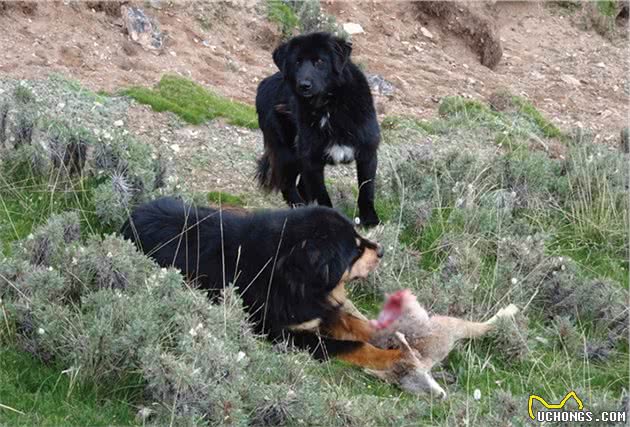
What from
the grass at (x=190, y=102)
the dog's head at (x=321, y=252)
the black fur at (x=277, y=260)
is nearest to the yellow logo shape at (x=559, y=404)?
the black fur at (x=277, y=260)

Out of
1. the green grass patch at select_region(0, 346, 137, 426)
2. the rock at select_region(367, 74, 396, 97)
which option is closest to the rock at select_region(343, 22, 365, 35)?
the rock at select_region(367, 74, 396, 97)

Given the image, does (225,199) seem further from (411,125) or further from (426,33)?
(426,33)

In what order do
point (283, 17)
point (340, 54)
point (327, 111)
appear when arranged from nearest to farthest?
point (340, 54) < point (327, 111) < point (283, 17)

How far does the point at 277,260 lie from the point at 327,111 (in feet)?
6.78

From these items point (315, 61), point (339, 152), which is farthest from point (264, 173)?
point (315, 61)

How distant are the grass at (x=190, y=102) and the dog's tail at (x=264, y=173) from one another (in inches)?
47.7

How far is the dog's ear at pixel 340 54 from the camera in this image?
698 cm

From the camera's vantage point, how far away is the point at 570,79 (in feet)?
41.7

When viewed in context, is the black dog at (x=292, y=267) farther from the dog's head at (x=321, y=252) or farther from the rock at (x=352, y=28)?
the rock at (x=352, y=28)

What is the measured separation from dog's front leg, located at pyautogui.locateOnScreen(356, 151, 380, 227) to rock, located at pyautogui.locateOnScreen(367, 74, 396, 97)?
12.2ft

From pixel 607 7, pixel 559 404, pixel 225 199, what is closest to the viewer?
pixel 559 404

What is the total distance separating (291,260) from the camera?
17.4 ft

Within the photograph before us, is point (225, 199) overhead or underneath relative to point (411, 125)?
underneath

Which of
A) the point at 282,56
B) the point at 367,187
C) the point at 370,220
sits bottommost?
the point at 370,220
